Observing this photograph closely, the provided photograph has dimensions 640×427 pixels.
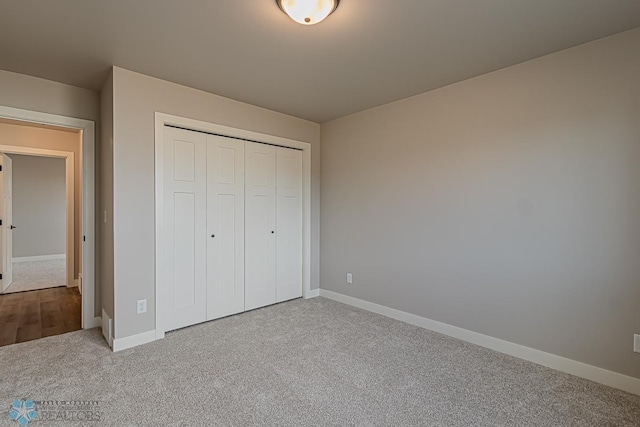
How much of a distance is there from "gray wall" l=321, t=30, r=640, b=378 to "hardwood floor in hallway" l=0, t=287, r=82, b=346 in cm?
333

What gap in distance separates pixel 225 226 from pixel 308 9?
2.30 meters

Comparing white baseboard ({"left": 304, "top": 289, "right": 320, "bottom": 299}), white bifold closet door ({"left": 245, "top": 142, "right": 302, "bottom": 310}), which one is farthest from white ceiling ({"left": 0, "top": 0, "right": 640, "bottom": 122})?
white baseboard ({"left": 304, "top": 289, "right": 320, "bottom": 299})

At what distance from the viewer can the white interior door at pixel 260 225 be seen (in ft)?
11.6

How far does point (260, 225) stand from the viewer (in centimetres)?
365

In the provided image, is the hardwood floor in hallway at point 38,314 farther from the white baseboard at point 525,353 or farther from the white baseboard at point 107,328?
the white baseboard at point 525,353

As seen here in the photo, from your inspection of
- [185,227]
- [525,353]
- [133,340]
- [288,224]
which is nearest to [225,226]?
[185,227]

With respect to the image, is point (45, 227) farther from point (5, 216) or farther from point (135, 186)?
point (135, 186)

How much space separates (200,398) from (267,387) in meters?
0.42

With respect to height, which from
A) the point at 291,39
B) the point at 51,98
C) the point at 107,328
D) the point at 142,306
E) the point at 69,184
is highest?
the point at 291,39

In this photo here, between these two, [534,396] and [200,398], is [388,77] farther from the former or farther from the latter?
[200,398]

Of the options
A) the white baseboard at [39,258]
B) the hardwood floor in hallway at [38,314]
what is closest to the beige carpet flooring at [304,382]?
the hardwood floor in hallway at [38,314]

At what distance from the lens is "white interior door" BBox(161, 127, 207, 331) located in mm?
2912

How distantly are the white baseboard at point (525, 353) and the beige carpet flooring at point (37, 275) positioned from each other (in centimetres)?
508

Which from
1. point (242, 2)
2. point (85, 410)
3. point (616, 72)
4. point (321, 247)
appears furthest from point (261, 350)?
point (616, 72)
